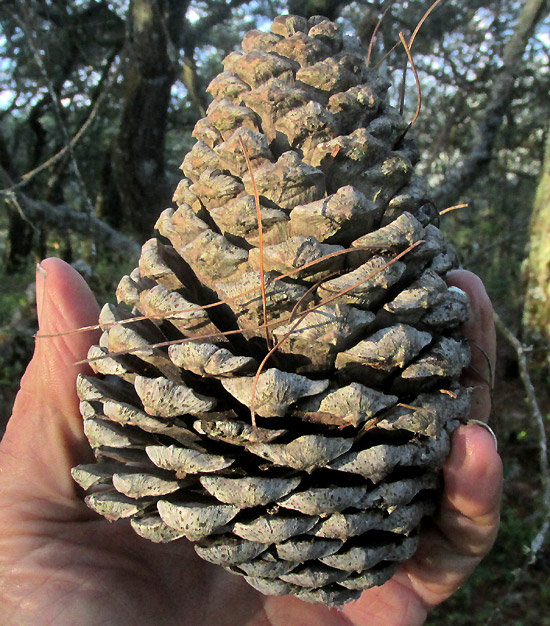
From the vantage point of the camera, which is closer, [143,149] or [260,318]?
[260,318]

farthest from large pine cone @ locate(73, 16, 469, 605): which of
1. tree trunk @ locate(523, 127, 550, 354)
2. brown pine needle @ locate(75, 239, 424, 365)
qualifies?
tree trunk @ locate(523, 127, 550, 354)

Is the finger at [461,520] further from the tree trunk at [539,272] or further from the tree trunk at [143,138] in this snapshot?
the tree trunk at [143,138]

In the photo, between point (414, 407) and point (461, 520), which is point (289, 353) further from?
point (461, 520)

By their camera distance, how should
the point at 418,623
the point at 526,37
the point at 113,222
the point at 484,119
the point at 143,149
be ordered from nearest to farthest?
the point at 418,623 < the point at 526,37 < the point at 484,119 < the point at 143,149 < the point at 113,222

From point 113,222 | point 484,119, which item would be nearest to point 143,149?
point 113,222

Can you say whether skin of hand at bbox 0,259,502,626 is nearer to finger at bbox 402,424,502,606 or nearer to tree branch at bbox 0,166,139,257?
finger at bbox 402,424,502,606

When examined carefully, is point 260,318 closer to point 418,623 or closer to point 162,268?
point 162,268
